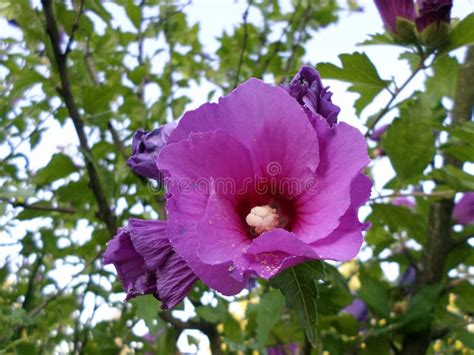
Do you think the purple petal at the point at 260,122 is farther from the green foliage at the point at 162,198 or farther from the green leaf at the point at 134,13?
the green leaf at the point at 134,13

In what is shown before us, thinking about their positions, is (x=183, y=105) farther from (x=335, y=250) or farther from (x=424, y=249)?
(x=335, y=250)

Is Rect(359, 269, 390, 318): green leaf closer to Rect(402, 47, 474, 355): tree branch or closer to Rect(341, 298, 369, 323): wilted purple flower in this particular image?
Rect(402, 47, 474, 355): tree branch

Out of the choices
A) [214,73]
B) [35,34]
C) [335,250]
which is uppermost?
[214,73]

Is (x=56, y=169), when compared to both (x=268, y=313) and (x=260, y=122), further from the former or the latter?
(x=260, y=122)

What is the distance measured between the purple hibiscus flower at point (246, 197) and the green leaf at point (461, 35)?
1.78 feet

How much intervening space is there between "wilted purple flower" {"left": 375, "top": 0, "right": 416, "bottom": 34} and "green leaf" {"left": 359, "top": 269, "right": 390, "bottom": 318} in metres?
Answer: 0.63

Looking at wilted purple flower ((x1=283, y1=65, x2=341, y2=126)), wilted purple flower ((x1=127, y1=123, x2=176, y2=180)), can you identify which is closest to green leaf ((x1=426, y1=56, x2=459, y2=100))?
wilted purple flower ((x1=283, y1=65, x2=341, y2=126))

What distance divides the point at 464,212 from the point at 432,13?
0.69m

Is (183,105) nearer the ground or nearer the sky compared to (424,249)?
nearer the sky

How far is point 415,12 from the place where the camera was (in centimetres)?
118

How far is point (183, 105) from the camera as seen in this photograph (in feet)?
6.60

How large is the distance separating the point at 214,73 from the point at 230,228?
1713mm

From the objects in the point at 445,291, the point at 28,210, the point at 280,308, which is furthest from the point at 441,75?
the point at 28,210

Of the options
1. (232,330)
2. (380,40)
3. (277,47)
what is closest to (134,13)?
(277,47)
